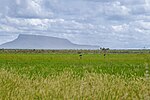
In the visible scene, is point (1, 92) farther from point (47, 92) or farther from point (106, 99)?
point (106, 99)

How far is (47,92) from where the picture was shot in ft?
28.2

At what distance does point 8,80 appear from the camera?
10.9 m

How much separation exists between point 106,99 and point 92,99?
1.34 feet

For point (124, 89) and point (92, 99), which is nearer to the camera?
point (92, 99)

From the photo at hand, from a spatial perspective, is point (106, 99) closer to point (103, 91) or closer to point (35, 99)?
point (103, 91)

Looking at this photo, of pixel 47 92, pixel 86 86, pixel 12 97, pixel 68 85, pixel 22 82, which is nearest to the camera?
pixel 12 97

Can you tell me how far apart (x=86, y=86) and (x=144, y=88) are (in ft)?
4.52

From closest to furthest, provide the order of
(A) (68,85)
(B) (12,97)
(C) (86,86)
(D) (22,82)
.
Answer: (B) (12,97) < (C) (86,86) < (A) (68,85) < (D) (22,82)

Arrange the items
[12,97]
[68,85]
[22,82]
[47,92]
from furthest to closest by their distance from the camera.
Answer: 1. [22,82]
2. [68,85]
3. [47,92]
4. [12,97]

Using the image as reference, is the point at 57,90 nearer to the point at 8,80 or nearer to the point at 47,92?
the point at 47,92

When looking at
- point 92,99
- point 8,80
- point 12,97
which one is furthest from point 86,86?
point 8,80

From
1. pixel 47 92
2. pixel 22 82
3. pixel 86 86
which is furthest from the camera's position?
pixel 22 82

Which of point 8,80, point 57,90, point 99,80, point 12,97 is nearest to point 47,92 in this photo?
point 57,90

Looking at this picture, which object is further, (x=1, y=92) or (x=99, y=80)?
(x=99, y=80)
